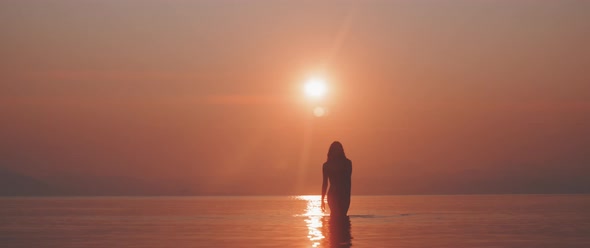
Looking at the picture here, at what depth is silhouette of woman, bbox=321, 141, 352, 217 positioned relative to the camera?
48.0 m

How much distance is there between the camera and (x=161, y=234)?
35.6 metres

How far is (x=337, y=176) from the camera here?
4794cm

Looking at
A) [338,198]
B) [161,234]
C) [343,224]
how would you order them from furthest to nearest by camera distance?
[338,198] → [343,224] → [161,234]

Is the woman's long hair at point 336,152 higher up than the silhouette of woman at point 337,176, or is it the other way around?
the woman's long hair at point 336,152

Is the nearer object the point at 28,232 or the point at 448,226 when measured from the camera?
the point at 28,232

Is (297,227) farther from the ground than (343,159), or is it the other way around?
(343,159)

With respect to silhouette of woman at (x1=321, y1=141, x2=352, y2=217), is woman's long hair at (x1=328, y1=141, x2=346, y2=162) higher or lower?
higher

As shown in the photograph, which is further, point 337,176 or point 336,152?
point 336,152

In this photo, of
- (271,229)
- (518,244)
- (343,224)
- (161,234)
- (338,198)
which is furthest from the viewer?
(338,198)

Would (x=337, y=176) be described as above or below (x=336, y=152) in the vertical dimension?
below

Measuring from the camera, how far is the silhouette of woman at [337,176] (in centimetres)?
4797

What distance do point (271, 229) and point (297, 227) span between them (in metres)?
1.50

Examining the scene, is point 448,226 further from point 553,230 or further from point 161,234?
point 161,234

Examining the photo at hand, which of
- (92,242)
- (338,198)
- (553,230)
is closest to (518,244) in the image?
(553,230)
